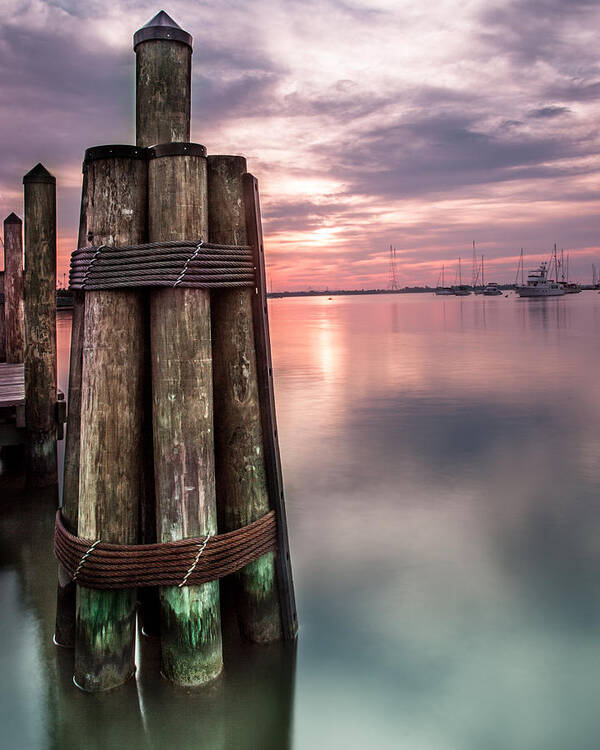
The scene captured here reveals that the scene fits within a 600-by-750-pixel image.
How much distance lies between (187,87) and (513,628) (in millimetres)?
4617

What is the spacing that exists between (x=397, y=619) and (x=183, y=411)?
2845mm

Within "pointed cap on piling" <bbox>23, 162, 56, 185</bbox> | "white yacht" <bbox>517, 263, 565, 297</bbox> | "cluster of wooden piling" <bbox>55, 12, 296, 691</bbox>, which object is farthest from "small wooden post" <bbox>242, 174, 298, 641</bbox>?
"white yacht" <bbox>517, 263, 565, 297</bbox>

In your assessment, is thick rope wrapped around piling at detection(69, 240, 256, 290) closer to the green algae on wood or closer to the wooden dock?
the green algae on wood

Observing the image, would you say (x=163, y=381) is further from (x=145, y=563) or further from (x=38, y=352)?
(x=38, y=352)

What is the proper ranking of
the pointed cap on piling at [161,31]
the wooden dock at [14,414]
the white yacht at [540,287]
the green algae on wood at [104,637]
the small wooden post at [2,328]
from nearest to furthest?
the green algae on wood at [104,637]
the pointed cap on piling at [161,31]
the wooden dock at [14,414]
the small wooden post at [2,328]
the white yacht at [540,287]

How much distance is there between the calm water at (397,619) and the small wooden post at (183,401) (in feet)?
1.90

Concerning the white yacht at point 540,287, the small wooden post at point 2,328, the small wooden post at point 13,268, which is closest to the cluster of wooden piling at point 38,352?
the small wooden post at point 13,268

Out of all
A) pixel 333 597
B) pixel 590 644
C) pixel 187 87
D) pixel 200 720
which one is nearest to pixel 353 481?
pixel 333 597

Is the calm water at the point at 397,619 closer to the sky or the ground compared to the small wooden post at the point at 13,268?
closer to the ground

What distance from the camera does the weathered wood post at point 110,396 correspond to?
11.8ft

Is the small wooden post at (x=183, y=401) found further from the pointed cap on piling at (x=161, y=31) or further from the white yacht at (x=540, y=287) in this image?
the white yacht at (x=540, y=287)

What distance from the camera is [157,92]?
3896 mm

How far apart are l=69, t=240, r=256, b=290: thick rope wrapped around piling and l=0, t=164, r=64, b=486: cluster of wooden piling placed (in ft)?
16.4

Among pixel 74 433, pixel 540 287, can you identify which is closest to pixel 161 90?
pixel 74 433
